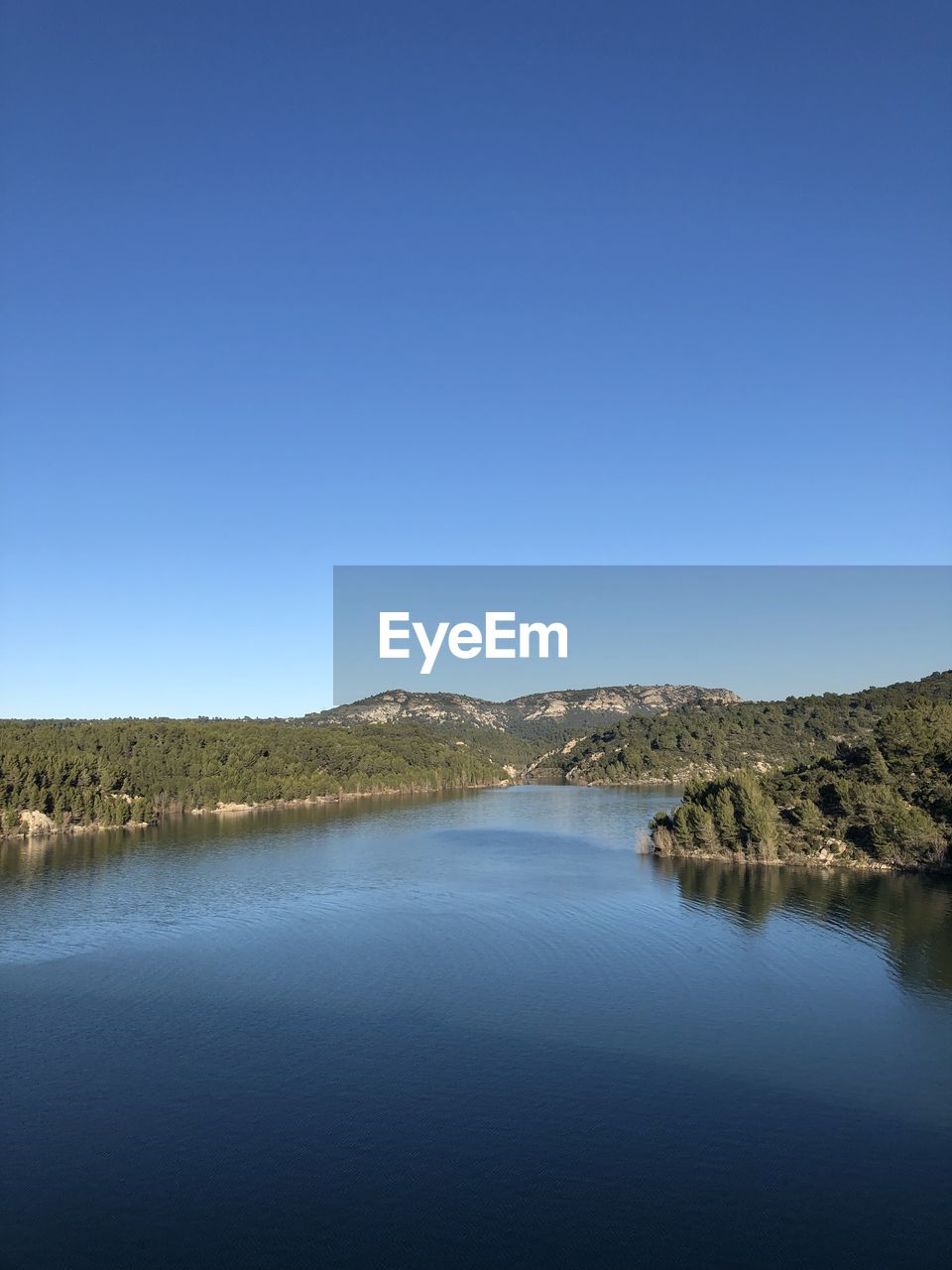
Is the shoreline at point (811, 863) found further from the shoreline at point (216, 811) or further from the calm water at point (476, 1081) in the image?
the shoreline at point (216, 811)

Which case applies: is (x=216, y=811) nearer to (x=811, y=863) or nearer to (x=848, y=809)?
(x=811, y=863)

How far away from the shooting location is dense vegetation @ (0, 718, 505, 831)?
97062 millimetres

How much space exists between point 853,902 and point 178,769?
96.1 meters

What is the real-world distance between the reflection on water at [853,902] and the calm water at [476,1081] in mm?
368

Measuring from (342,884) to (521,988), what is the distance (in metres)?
28.7

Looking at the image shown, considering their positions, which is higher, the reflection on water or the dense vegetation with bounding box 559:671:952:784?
the dense vegetation with bounding box 559:671:952:784

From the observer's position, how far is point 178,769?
12175 cm

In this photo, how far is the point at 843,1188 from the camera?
68.6 ft

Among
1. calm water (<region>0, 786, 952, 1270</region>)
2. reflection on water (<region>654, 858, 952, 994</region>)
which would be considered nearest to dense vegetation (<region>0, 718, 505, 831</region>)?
calm water (<region>0, 786, 952, 1270</region>)

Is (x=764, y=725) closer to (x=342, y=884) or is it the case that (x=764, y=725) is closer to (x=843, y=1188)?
(x=342, y=884)

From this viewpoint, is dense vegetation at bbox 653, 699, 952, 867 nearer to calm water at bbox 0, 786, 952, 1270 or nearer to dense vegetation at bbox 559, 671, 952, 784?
calm water at bbox 0, 786, 952, 1270

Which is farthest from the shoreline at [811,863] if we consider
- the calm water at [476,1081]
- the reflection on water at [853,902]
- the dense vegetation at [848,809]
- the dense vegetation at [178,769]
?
the dense vegetation at [178,769]

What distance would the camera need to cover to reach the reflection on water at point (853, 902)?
41.7m

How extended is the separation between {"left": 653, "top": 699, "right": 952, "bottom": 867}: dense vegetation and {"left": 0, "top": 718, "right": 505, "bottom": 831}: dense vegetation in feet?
222
